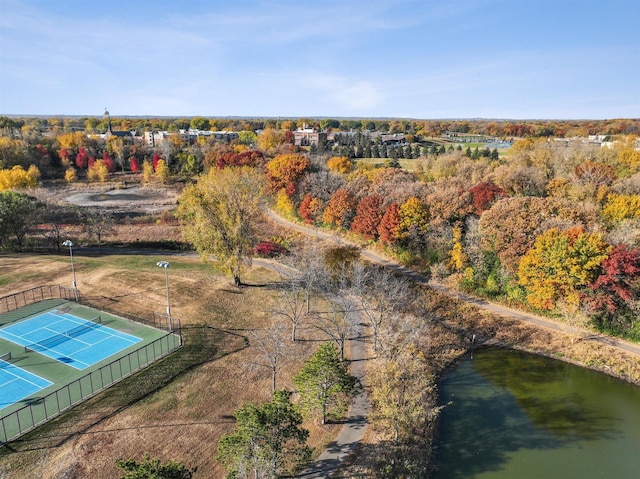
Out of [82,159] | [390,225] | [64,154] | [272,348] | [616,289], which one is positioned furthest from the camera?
[82,159]

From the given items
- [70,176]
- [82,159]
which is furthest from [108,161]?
[70,176]

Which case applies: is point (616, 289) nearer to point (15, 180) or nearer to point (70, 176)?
point (15, 180)

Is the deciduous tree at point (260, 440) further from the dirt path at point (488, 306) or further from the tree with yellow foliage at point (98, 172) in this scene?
the tree with yellow foliage at point (98, 172)

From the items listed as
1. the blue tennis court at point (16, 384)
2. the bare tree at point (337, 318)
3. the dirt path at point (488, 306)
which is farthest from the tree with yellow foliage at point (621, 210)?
the blue tennis court at point (16, 384)

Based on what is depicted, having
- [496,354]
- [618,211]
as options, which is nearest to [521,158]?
[618,211]

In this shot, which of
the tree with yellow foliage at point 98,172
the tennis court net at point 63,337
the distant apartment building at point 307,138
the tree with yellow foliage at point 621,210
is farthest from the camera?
the distant apartment building at point 307,138
